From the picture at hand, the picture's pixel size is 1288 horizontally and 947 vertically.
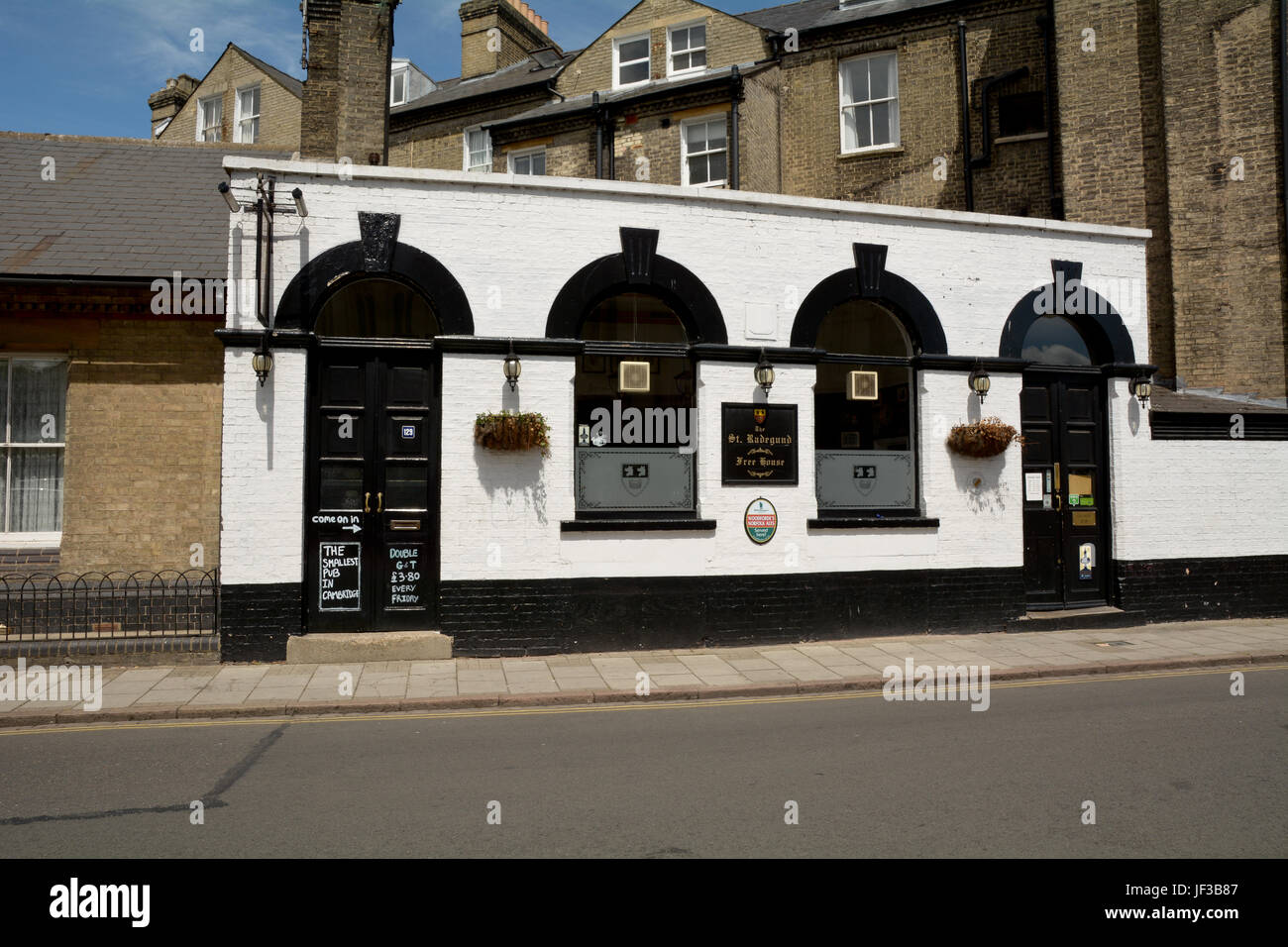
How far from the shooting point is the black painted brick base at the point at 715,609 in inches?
396

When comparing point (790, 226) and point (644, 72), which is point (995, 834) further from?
point (644, 72)

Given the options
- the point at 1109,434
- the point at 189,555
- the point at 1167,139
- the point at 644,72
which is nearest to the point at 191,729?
the point at 189,555

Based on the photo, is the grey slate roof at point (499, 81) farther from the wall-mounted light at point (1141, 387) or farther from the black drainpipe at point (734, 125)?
the wall-mounted light at point (1141, 387)

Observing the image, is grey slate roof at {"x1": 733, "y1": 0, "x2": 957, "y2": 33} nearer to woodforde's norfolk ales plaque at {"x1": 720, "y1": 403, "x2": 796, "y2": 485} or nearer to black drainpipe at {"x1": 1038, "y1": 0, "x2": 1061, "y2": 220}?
black drainpipe at {"x1": 1038, "y1": 0, "x2": 1061, "y2": 220}

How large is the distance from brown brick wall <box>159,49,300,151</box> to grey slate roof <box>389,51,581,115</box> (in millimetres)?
3237

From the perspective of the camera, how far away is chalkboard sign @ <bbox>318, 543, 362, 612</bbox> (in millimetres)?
9867

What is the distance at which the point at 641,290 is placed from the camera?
10.9 m

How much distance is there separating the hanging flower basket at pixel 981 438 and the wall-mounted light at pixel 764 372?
2.59 meters

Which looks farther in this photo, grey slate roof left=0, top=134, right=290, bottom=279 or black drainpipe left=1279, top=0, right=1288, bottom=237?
black drainpipe left=1279, top=0, right=1288, bottom=237

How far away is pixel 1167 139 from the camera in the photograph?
51.9 ft

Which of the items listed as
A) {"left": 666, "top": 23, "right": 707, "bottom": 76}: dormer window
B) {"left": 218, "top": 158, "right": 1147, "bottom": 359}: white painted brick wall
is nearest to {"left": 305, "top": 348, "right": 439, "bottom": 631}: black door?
→ {"left": 218, "top": 158, "right": 1147, "bottom": 359}: white painted brick wall

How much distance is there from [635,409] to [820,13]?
51.0 feet

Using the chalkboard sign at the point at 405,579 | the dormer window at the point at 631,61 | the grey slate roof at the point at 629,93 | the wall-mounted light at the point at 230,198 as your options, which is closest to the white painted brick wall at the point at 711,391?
the wall-mounted light at the point at 230,198
